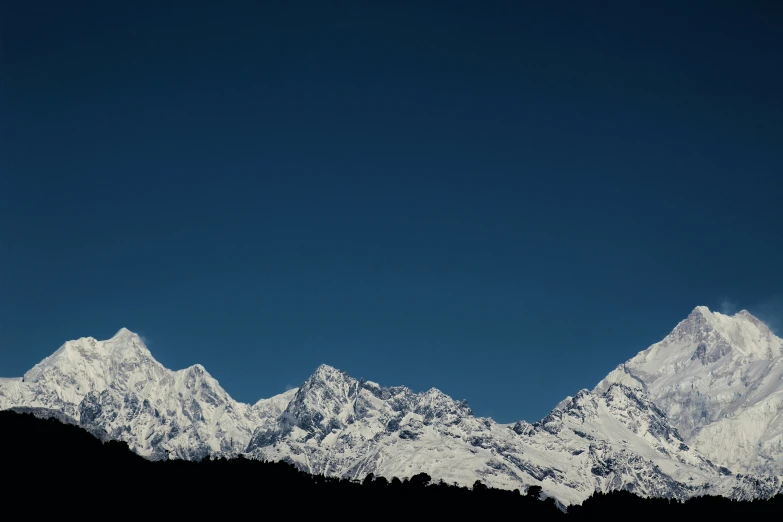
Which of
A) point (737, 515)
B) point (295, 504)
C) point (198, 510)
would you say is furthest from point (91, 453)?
point (737, 515)

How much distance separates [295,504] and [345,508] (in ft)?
34.8

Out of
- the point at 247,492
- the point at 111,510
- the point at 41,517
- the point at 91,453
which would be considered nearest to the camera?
the point at 41,517

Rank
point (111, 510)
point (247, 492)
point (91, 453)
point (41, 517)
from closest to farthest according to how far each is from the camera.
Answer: point (41, 517), point (111, 510), point (91, 453), point (247, 492)

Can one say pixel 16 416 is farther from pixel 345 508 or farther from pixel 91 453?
pixel 345 508

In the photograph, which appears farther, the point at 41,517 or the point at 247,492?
the point at 247,492

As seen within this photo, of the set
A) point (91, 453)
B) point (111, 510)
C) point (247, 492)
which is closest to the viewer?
point (111, 510)

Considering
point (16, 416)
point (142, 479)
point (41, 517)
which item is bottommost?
point (41, 517)

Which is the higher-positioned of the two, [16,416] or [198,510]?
[16,416]

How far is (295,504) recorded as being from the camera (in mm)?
191500

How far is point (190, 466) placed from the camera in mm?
197000

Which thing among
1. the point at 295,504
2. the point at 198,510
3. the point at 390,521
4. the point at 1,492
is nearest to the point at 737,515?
the point at 390,521

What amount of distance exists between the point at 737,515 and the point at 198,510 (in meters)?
104

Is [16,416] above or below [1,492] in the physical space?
above

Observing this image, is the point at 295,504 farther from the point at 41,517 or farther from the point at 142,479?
the point at 41,517
